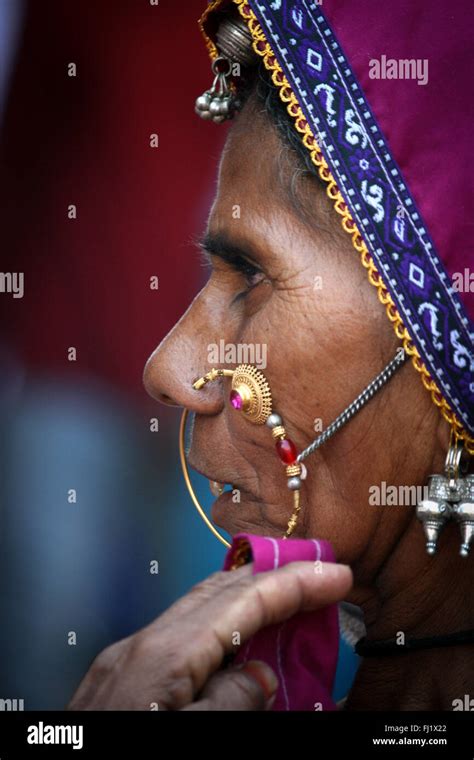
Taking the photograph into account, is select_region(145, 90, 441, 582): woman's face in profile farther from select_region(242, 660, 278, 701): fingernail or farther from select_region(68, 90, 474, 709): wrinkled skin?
select_region(242, 660, 278, 701): fingernail

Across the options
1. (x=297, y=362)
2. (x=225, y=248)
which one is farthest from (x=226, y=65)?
(x=297, y=362)

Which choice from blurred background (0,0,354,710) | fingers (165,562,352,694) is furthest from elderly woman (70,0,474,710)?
blurred background (0,0,354,710)

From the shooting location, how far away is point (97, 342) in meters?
2.91

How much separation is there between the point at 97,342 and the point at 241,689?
1.66 metres

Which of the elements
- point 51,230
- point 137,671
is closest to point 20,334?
point 51,230

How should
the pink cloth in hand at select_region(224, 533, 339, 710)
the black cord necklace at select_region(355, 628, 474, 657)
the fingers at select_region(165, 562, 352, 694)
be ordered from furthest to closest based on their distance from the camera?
1. the black cord necklace at select_region(355, 628, 474, 657)
2. the pink cloth in hand at select_region(224, 533, 339, 710)
3. the fingers at select_region(165, 562, 352, 694)

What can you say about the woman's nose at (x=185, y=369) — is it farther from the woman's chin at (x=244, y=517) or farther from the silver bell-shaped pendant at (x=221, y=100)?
the silver bell-shaped pendant at (x=221, y=100)

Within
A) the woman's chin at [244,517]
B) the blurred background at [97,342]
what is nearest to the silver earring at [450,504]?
the woman's chin at [244,517]

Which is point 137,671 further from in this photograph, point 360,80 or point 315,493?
point 360,80

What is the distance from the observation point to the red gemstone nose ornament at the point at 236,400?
171 cm

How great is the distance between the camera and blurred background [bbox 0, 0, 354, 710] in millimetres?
2832

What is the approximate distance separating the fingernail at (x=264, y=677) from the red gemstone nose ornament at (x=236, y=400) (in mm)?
460

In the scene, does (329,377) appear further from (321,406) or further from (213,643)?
(213,643)

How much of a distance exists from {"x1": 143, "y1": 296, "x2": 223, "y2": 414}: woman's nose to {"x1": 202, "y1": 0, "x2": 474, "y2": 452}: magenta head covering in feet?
1.26
